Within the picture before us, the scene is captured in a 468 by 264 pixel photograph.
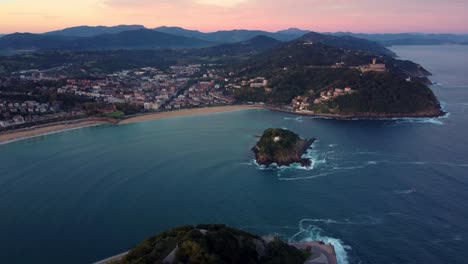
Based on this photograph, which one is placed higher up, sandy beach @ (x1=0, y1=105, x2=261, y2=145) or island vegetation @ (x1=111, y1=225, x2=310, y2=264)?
island vegetation @ (x1=111, y1=225, x2=310, y2=264)

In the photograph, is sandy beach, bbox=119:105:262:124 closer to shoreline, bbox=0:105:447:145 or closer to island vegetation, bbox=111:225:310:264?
shoreline, bbox=0:105:447:145

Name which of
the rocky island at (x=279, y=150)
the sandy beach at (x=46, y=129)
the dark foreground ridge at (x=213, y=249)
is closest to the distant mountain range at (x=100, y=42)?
the sandy beach at (x=46, y=129)

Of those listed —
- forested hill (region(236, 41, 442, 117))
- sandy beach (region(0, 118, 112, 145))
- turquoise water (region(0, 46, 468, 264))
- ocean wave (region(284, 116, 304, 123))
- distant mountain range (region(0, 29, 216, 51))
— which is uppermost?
distant mountain range (region(0, 29, 216, 51))

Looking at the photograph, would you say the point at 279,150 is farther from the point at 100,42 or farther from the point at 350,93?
the point at 100,42

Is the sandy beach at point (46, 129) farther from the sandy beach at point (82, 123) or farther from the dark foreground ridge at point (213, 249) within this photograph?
the dark foreground ridge at point (213, 249)

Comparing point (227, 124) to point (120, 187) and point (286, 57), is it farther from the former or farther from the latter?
point (286, 57)

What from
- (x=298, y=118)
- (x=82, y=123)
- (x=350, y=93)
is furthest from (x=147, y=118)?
(x=350, y=93)

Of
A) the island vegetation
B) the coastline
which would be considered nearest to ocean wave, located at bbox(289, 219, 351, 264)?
the island vegetation
